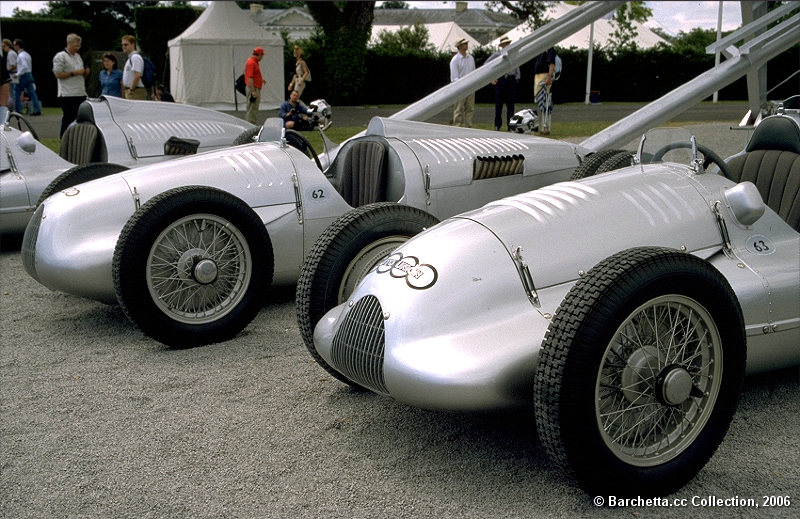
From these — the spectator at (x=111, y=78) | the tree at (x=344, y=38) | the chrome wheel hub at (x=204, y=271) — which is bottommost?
the chrome wheel hub at (x=204, y=271)

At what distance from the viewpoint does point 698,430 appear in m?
2.90

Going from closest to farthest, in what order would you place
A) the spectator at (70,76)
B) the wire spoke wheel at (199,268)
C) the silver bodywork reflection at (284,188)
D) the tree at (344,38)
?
the wire spoke wheel at (199,268), the silver bodywork reflection at (284,188), the spectator at (70,76), the tree at (344,38)

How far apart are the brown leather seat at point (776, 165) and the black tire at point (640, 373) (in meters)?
1.63

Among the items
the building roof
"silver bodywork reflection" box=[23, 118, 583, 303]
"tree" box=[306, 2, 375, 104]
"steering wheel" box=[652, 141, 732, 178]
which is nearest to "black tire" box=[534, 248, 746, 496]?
"steering wheel" box=[652, 141, 732, 178]

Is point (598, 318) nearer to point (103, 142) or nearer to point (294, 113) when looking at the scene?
point (103, 142)

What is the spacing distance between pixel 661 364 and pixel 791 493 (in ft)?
2.12

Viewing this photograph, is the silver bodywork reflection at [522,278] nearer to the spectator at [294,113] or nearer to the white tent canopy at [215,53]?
the spectator at [294,113]

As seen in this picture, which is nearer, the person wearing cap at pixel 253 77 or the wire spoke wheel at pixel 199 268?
the wire spoke wheel at pixel 199 268

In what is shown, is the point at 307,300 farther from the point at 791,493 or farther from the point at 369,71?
the point at 369,71

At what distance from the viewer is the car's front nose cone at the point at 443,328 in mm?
2852

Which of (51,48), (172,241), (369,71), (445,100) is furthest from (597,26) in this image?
(172,241)

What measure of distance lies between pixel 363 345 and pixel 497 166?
306 centimetres

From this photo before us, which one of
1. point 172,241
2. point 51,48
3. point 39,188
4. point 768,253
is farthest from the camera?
point 51,48

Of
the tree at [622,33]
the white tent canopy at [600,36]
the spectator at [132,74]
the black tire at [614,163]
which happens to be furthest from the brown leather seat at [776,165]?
the tree at [622,33]
